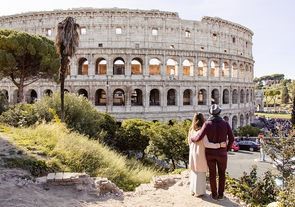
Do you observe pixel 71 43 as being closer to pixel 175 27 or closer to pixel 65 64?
pixel 65 64

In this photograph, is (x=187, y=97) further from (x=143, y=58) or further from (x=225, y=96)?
(x=143, y=58)

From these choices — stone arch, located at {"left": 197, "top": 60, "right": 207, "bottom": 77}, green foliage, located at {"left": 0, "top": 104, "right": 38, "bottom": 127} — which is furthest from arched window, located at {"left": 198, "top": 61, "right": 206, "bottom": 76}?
green foliage, located at {"left": 0, "top": 104, "right": 38, "bottom": 127}

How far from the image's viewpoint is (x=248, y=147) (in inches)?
1198

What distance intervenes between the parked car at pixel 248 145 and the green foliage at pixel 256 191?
2218 cm

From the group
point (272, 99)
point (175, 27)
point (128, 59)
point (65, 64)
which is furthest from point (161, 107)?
point (272, 99)

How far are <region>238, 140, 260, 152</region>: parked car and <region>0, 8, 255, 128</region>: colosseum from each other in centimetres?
739

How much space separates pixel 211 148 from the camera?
287 inches

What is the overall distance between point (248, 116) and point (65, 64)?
31985 mm

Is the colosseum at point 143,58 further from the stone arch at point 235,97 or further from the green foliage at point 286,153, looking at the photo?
the green foliage at point 286,153

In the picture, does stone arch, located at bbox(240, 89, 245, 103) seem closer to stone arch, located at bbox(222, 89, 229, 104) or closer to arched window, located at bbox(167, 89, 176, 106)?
stone arch, located at bbox(222, 89, 229, 104)

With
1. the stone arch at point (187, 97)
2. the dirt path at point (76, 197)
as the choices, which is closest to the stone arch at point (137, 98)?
the stone arch at point (187, 97)

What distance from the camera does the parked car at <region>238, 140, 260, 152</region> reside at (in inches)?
1188

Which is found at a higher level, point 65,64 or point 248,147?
point 65,64

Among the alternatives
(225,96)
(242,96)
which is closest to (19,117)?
(225,96)
